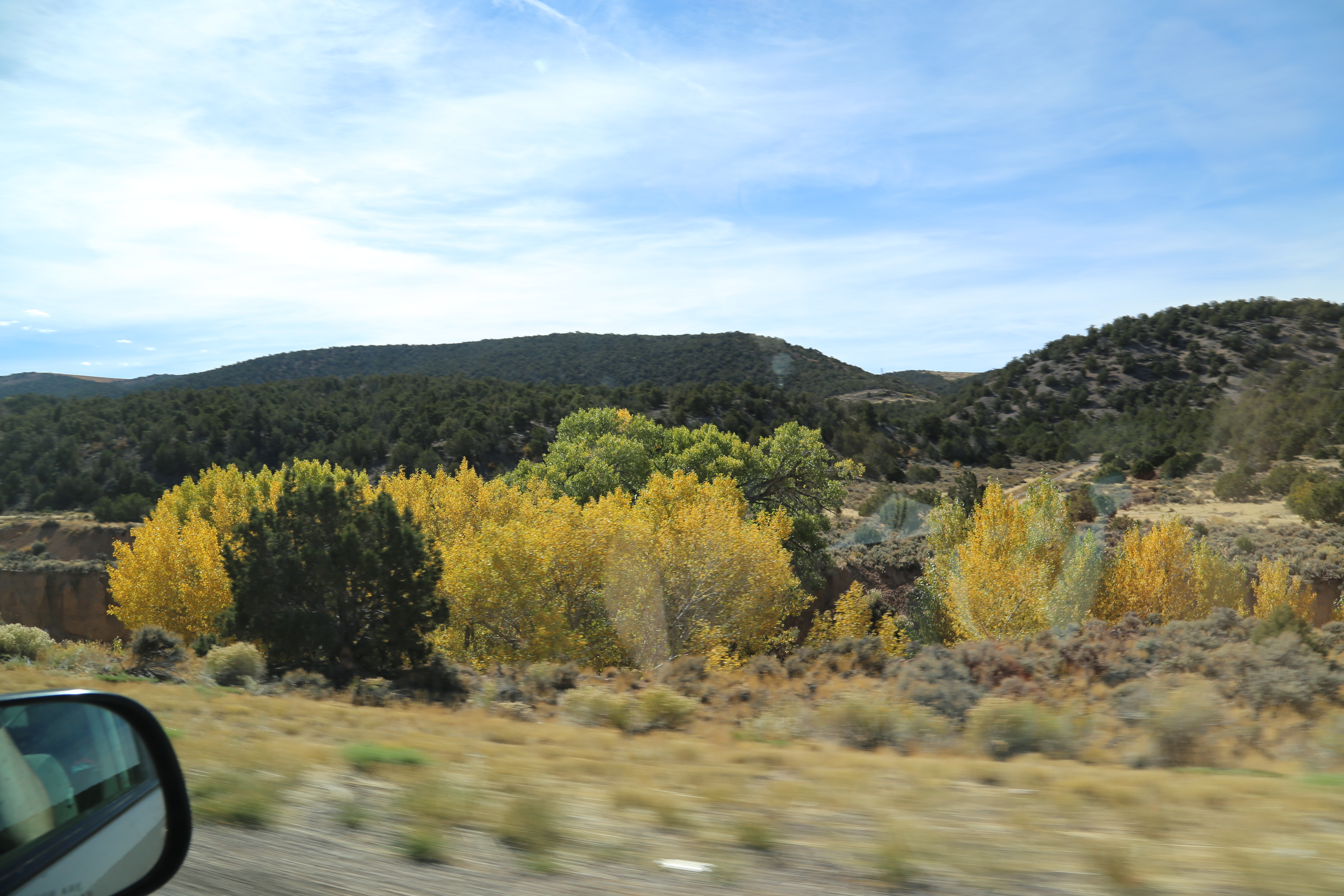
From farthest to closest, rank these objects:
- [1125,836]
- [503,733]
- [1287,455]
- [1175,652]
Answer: [1287,455] → [1175,652] → [503,733] → [1125,836]

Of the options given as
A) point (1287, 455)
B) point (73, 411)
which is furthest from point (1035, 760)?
point (73, 411)

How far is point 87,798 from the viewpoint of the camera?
210 cm

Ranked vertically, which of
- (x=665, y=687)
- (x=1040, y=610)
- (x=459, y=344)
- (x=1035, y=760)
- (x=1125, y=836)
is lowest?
(x=1040, y=610)

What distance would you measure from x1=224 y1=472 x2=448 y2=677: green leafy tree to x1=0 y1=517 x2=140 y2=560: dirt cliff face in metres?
37.3

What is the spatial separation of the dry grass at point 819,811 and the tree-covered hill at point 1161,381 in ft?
219

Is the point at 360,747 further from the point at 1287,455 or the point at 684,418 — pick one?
the point at 684,418

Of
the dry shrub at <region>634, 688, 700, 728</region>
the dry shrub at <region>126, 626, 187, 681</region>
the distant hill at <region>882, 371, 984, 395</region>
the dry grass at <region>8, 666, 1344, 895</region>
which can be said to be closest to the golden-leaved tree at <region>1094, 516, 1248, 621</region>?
the dry shrub at <region>634, 688, 700, 728</region>

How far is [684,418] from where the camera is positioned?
257 feet

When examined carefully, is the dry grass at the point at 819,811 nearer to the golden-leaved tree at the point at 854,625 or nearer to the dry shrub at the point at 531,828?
the dry shrub at the point at 531,828

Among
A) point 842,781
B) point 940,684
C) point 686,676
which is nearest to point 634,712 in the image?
point 940,684

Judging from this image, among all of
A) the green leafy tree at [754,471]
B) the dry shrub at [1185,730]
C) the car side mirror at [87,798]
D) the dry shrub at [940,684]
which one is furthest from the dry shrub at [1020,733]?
the green leafy tree at [754,471]

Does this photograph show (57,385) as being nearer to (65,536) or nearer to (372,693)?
(65,536)

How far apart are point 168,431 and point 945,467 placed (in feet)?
240

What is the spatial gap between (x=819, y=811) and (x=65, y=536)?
203 feet
